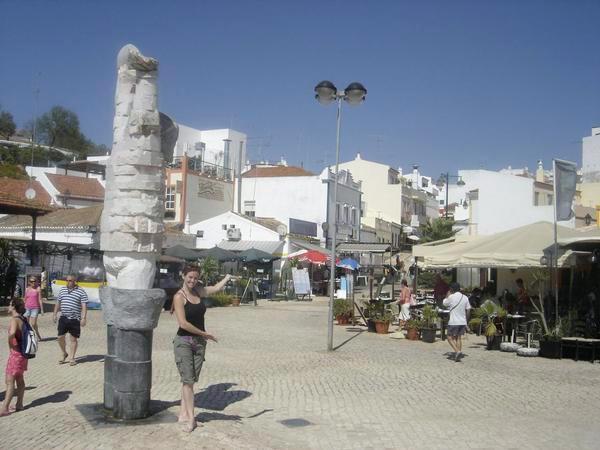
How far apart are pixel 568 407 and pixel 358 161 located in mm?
59027

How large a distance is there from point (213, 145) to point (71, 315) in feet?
142

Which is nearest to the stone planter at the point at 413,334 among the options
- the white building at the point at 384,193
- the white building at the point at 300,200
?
the white building at the point at 300,200

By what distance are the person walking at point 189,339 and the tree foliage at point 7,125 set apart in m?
83.7

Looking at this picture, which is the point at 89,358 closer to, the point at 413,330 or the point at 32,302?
the point at 32,302

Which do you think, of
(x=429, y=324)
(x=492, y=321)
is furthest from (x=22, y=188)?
(x=492, y=321)

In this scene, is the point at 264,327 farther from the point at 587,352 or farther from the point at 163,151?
the point at 163,151

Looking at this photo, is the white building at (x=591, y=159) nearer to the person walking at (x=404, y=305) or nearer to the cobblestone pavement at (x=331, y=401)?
the person walking at (x=404, y=305)

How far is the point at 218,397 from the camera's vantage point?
8.91 meters

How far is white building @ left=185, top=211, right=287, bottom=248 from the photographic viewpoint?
126 ft

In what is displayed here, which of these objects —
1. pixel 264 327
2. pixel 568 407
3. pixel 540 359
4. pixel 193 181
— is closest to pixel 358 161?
pixel 193 181

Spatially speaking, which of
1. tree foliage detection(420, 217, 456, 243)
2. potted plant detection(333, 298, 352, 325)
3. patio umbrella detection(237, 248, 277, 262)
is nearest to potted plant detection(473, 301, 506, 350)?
potted plant detection(333, 298, 352, 325)

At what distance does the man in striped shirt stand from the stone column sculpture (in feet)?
14.6

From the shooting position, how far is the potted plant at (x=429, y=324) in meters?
15.9

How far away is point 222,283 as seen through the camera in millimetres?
7691
